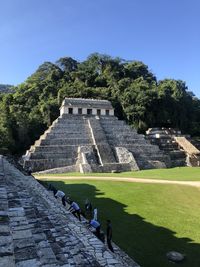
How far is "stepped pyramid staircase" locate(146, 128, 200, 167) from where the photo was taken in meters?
41.7

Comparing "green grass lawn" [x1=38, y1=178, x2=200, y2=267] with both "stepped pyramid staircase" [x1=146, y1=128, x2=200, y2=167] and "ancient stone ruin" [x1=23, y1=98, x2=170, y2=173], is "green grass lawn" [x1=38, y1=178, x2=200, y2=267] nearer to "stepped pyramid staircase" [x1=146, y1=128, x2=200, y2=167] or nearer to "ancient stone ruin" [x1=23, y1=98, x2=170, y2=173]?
"ancient stone ruin" [x1=23, y1=98, x2=170, y2=173]

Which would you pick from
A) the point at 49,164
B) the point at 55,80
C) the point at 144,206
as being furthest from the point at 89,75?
the point at 144,206

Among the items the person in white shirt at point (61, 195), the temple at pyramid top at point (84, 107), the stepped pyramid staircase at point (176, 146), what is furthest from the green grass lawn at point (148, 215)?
the temple at pyramid top at point (84, 107)

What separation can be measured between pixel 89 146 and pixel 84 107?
30.7ft

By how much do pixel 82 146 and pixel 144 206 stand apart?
63.9 ft

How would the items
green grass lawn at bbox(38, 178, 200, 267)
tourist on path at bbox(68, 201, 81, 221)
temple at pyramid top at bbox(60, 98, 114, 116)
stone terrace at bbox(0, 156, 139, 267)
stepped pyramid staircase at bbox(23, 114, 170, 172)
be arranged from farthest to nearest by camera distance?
temple at pyramid top at bbox(60, 98, 114, 116) < stepped pyramid staircase at bbox(23, 114, 170, 172) < tourist on path at bbox(68, 201, 81, 221) < green grass lawn at bbox(38, 178, 200, 267) < stone terrace at bbox(0, 156, 139, 267)

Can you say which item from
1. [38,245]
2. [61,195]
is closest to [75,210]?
[61,195]

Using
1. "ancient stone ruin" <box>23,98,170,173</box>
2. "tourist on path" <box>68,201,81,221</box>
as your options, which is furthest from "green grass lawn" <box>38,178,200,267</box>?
"ancient stone ruin" <box>23,98,170,173</box>

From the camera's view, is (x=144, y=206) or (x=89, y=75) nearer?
(x=144, y=206)

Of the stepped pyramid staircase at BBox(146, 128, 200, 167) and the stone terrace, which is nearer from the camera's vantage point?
the stone terrace

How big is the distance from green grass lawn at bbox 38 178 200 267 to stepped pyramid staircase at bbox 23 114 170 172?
26.1 ft

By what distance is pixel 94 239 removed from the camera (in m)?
10.9

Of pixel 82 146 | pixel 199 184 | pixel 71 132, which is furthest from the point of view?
pixel 71 132

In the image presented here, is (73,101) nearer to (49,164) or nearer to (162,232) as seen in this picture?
(49,164)
